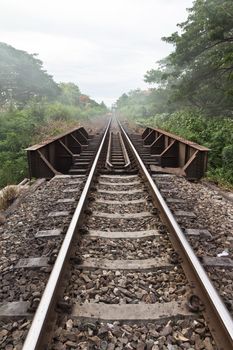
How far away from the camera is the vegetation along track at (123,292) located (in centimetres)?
222

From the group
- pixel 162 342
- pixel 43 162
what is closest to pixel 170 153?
pixel 43 162

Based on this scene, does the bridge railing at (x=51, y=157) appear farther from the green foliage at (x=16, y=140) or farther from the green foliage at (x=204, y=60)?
the green foliage at (x=204, y=60)

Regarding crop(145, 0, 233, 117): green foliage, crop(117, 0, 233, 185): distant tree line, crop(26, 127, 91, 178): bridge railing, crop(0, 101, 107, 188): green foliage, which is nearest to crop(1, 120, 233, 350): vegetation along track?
crop(26, 127, 91, 178): bridge railing

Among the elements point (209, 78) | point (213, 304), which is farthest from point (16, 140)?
point (209, 78)

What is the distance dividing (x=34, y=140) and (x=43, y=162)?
5.11 m

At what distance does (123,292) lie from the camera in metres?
2.76

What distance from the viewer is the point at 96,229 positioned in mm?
4023

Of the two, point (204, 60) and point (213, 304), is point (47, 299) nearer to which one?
point (213, 304)

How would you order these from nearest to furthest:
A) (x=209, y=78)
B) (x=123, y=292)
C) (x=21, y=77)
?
1. (x=123, y=292)
2. (x=209, y=78)
3. (x=21, y=77)

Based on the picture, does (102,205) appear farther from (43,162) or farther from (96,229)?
(43,162)

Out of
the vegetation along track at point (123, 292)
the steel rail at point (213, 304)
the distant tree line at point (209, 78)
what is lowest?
the vegetation along track at point (123, 292)

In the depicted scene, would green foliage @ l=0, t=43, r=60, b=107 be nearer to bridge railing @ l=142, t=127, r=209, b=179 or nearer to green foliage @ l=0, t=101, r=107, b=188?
green foliage @ l=0, t=101, r=107, b=188

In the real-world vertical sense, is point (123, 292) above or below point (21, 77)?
below

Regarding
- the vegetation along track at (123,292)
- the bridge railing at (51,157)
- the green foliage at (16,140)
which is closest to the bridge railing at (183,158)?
the bridge railing at (51,157)
